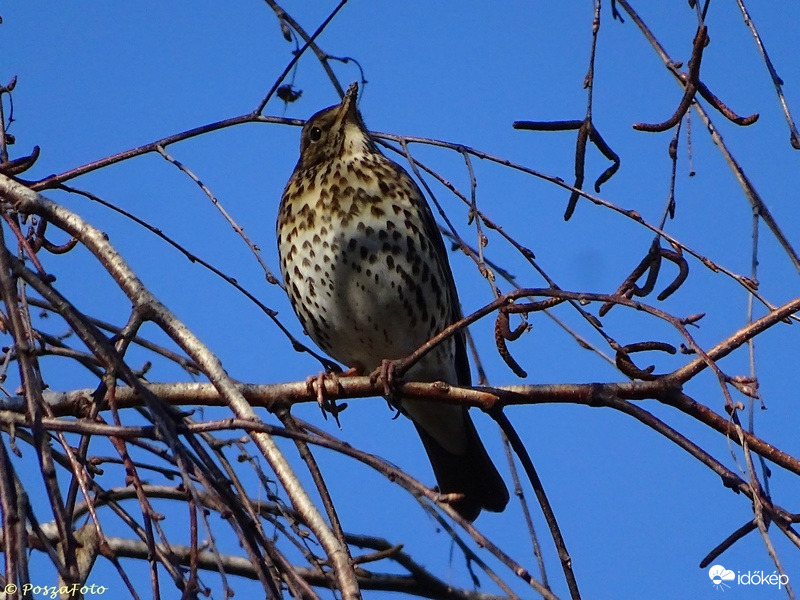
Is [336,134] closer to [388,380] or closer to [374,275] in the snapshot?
[374,275]

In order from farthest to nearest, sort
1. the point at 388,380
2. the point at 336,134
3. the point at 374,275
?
the point at 336,134 → the point at 374,275 → the point at 388,380

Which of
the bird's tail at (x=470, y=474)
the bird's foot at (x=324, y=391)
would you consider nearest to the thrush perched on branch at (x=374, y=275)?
the bird's tail at (x=470, y=474)

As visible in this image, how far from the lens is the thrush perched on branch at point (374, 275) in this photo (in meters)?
4.76

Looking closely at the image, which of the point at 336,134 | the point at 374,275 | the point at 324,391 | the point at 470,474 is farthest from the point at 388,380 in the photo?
the point at 336,134

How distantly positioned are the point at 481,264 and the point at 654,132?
1.99ft

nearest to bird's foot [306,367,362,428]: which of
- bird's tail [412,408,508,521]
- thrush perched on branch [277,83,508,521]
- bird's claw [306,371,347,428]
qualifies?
bird's claw [306,371,347,428]

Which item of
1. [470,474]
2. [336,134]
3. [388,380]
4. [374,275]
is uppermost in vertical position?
[336,134]

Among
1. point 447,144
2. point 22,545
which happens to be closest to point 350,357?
point 447,144

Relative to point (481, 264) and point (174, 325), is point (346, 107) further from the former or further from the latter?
point (174, 325)

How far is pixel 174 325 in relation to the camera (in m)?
2.63

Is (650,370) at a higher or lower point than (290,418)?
lower

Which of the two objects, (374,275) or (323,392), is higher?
(374,275)

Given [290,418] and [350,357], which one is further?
[350,357]

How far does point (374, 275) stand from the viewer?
4742 millimetres
